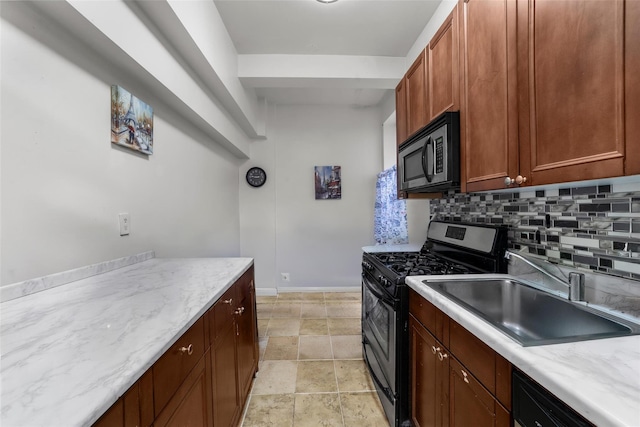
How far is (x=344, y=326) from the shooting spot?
2.66 meters

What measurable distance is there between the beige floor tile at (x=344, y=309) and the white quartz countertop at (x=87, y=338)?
2.04m

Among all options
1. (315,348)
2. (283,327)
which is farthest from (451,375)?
(283,327)

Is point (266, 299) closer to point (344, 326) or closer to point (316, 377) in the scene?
point (344, 326)

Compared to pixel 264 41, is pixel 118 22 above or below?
below

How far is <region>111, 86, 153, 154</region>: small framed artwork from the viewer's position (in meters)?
1.31

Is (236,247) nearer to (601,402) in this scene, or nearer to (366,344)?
(366,344)

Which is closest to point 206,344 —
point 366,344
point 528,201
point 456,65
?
point 366,344

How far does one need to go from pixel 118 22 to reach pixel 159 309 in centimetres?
126

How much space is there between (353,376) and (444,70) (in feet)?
7.07

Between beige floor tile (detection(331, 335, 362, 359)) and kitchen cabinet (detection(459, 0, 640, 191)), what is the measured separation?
5.45 ft

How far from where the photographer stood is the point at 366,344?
6.53 ft

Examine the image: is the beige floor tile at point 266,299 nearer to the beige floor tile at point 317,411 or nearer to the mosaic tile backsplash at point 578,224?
the beige floor tile at point 317,411

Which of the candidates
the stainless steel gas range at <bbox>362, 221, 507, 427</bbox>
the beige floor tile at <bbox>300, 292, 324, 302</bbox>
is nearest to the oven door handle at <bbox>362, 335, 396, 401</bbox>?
the stainless steel gas range at <bbox>362, 221, 507, 427</bbox>

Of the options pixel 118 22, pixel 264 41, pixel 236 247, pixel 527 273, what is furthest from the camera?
pixel 236 247
